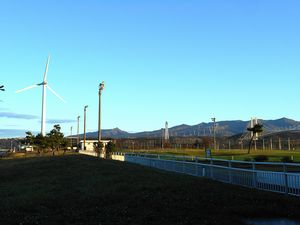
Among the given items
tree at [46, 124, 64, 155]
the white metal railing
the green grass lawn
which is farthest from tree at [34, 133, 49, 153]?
the green grass lawn

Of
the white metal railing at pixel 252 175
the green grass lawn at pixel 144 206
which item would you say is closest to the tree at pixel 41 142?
the white metal railing at pixel 252 175

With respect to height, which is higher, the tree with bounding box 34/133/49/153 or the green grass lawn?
the tree with bounding box 34/133/49/153

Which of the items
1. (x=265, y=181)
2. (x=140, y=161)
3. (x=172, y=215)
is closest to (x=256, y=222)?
(x=172, y=215)

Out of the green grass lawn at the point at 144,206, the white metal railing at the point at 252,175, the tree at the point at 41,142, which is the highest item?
the tree at the point at 41,142

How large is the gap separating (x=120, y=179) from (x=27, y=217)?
8.72 m

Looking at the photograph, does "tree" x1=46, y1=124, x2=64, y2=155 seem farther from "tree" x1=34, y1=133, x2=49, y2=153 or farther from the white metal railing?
the white metal railing

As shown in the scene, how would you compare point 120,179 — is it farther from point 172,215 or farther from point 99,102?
point 99,102

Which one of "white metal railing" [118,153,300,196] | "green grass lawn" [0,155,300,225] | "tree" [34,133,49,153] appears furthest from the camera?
"tree" [34,133,49,153]

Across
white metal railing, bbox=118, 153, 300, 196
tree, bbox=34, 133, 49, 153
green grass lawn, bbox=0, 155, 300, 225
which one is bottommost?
green grass lawn, bbox=0, 155, 300, 225

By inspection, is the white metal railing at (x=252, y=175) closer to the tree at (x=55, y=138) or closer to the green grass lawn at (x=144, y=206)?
the green grass lawn at (x=144, y=206)

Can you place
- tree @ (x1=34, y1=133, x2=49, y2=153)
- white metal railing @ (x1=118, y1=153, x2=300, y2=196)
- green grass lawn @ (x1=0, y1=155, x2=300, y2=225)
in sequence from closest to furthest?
green grass lawn @ (x1=0, y1=155, x2=300, y2=225) < white metal railing @ (x1=118, y1=153, x2=300, y2=196) < tree @ (x1=34, y1=133, x2=49, y2=153)

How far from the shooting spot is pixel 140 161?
36.9m

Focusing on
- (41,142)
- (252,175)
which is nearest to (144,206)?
(252,175)

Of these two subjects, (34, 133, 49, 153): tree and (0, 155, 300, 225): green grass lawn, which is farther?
(34, 133, 49, 153): tree
